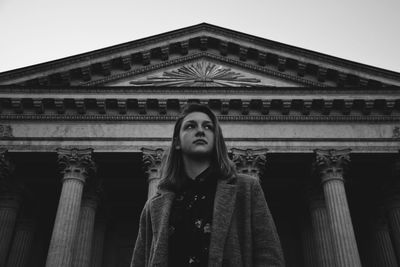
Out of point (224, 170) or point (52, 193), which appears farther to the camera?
point (52, 193)

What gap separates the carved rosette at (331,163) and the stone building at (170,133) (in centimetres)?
4

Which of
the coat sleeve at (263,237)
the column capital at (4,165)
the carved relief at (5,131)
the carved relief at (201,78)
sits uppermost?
the carved relief at (201,78)

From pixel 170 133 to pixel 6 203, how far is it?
7.79 meters

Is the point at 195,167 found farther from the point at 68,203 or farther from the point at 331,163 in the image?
the point at 331,163

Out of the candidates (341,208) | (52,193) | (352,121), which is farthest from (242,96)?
(52,193)

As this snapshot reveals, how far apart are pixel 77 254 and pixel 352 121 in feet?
42.6

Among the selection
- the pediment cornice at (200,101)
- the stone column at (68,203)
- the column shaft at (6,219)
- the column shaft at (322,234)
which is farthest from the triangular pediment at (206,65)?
the column shaft at (322,234)

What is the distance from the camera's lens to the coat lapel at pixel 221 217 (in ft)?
7.57

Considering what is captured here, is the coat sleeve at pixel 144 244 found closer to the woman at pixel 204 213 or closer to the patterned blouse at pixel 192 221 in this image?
the woman at pixel 204 213

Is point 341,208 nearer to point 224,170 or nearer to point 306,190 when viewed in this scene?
point 306,190

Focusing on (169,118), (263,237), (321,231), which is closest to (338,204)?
(321,231)

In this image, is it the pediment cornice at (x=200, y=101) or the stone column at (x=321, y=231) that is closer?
the stone column at (x=321, y=231)

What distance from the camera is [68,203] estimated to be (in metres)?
14.2

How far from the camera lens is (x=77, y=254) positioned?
14914 mm
